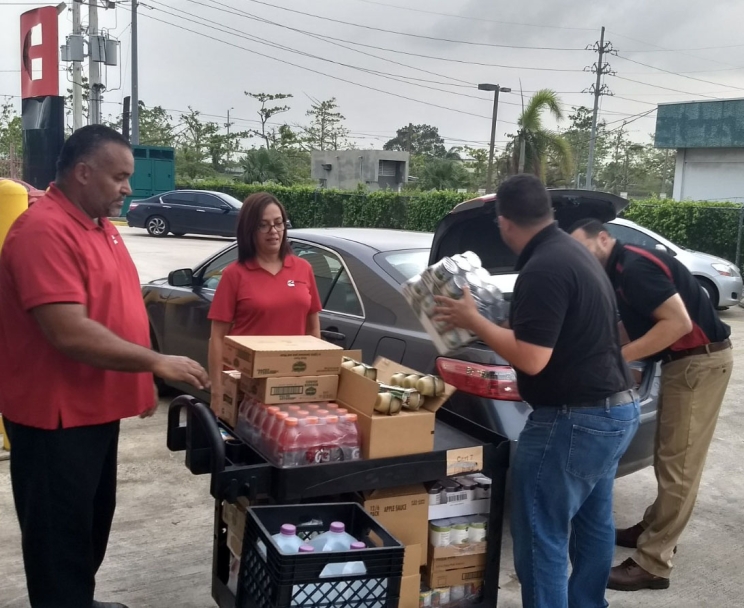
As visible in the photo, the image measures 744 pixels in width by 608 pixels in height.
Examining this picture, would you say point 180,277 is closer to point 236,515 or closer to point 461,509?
point 236,515

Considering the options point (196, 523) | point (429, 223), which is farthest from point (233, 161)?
point (196, 523)

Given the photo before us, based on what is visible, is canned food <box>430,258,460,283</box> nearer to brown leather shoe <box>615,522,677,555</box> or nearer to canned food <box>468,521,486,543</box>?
canned food <box>468,521,486,543</box>

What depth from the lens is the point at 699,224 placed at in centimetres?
1600

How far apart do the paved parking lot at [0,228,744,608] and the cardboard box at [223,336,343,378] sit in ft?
4.48

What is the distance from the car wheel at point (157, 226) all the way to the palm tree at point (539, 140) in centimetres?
1199

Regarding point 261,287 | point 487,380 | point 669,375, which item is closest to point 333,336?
point 261,287

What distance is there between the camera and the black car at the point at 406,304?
3830mm

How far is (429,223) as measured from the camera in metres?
24.8

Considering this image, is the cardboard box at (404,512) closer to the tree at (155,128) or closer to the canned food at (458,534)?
the canned food at (458,534)

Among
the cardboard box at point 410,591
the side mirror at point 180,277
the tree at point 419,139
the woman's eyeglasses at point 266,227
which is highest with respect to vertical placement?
the tree at point 419,139

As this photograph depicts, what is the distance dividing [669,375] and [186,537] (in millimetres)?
2671

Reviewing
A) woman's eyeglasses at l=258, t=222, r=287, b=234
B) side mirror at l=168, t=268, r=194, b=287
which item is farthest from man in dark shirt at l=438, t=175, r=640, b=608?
side mirror at l=168, t=268, r=194, b=287

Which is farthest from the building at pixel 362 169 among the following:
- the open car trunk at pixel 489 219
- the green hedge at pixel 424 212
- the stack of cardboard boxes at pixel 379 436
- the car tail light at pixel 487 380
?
the stack of cardboard boxes at pixel 379 436

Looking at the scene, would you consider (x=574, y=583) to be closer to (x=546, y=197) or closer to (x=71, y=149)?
(x=546, y=197)
